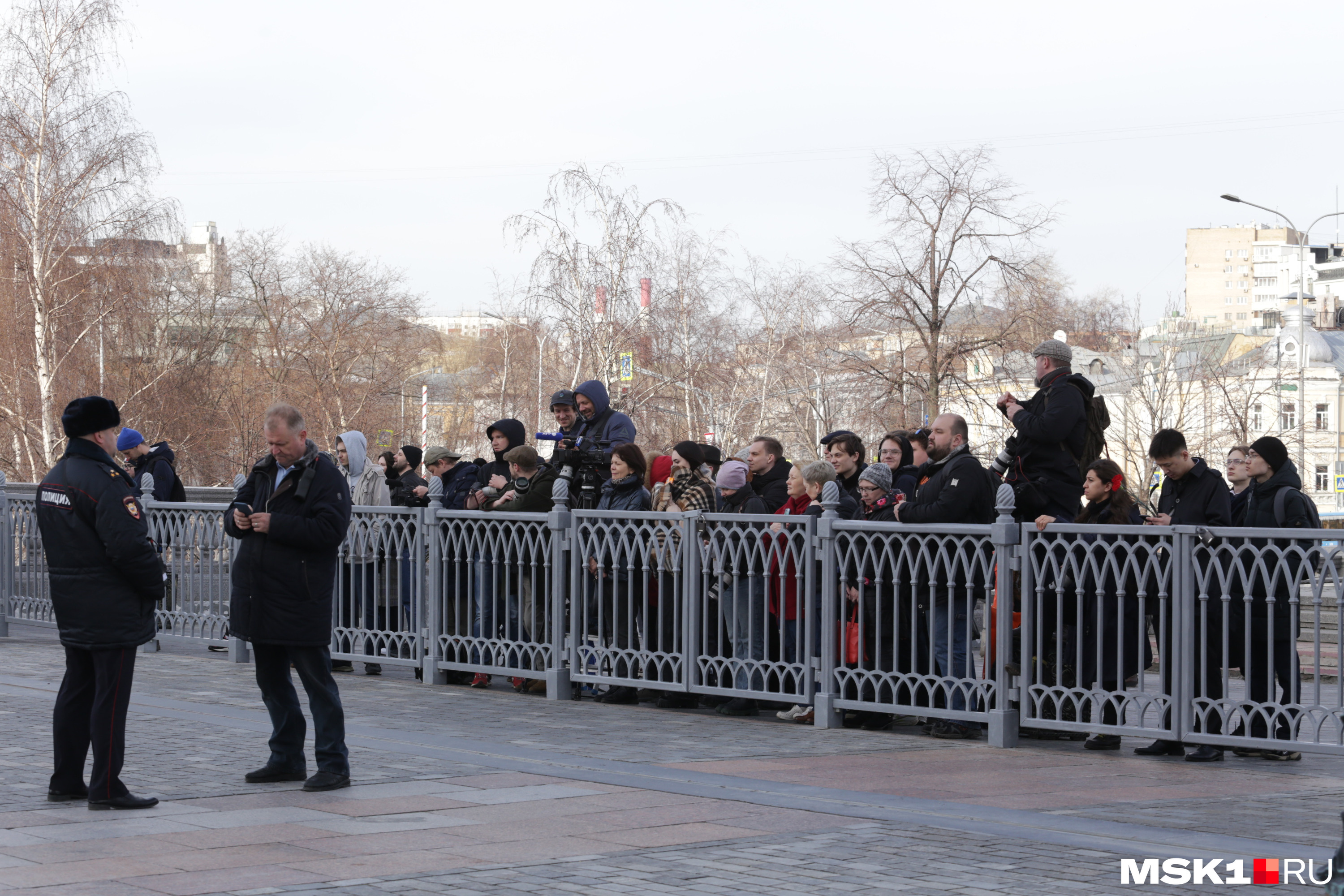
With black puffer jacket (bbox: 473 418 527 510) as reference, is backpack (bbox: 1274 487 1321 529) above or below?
below

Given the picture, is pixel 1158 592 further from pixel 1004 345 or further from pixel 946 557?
pixel 1004 345

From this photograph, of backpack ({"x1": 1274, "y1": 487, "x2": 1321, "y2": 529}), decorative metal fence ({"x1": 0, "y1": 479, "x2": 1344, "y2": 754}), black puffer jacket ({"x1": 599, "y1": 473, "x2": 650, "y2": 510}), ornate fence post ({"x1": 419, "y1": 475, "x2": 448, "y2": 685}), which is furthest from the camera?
ornate fence post ({"x1": 419, "y1": 475, "x2": 448, "y2": 685})

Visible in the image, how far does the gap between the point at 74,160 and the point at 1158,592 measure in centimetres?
3188

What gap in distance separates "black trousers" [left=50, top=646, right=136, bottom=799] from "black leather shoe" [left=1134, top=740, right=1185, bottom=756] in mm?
5535

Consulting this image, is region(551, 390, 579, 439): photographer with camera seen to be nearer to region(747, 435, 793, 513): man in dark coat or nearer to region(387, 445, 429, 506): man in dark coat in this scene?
region(747, 435, 793, 513): man in dark coat

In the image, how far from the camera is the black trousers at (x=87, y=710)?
7.43 metres

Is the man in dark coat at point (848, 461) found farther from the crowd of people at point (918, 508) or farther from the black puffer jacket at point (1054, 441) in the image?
the black puffer jacket at point (1054, 441)

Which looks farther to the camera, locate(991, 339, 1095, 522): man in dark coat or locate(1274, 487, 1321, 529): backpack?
locate(991, 339, 1095, 522): man in dark coat

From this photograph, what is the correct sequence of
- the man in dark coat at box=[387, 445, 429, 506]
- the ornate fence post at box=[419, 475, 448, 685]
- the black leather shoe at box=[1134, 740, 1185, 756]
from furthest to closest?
the man in dark coat at box=[387, 445, 429, 506] < the ornate fence post at box=[419, 475, 448, 685] < the black leather shoe at box=[1134, 740, 1185, 756]

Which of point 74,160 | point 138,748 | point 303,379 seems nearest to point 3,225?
point 74,160

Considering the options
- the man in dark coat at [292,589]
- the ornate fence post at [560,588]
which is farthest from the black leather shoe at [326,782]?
the ornate fence post at [560,588]

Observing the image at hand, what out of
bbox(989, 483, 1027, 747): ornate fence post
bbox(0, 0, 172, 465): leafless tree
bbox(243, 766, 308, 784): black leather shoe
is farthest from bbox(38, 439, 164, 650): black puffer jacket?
bbox(0, 0, 172, 465): leafless tree

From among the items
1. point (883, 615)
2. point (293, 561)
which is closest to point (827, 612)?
point (883, 615)

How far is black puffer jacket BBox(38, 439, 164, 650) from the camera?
7461 millimetres
